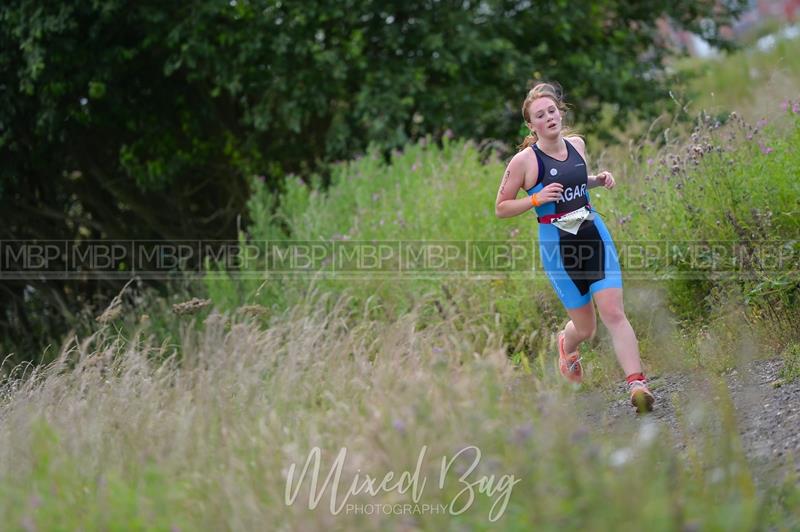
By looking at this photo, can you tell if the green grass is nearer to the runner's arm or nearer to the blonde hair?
the runner's arm

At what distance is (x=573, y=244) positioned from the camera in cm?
497

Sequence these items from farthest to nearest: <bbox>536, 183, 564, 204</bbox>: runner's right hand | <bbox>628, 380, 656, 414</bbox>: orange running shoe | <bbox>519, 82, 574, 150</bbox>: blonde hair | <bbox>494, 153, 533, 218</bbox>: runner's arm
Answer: <bbox>519, 82, 574, 150</bbox>: blonde hair < <bbox>494, 153, 533, 218</bbox>: runner's arm < <bbox>536, 183, 564, 204</bbox>: runner's right hand < <bbox>628, 380, 656, 414</bbox>: orange running shoe

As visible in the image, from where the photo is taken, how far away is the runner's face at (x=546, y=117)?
498 cm

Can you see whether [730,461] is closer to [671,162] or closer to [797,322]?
[797,322]

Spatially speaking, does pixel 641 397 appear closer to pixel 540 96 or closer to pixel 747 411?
pixel 747 411

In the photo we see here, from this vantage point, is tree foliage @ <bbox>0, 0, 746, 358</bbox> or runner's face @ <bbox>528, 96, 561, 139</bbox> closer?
runner's face @ <bbox>528, 96, 561, 139</bbox>

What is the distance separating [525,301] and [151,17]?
5423mm

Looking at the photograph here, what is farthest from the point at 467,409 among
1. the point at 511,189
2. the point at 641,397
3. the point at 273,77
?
the point at 273,77

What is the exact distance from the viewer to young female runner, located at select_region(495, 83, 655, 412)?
4848mm

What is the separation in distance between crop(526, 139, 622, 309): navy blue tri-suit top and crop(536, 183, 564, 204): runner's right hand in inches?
5.5

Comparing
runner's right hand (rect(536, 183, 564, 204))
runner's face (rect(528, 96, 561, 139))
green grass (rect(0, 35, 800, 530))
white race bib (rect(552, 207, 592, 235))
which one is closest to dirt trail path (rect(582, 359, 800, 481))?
green grass (rect(0, 35, 800, 530))

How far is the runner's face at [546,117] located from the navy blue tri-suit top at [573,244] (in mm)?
104

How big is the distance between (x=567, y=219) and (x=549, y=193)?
0.20m

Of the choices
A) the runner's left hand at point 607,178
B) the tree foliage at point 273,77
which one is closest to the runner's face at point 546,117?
the runner's left hand at point 607,178
